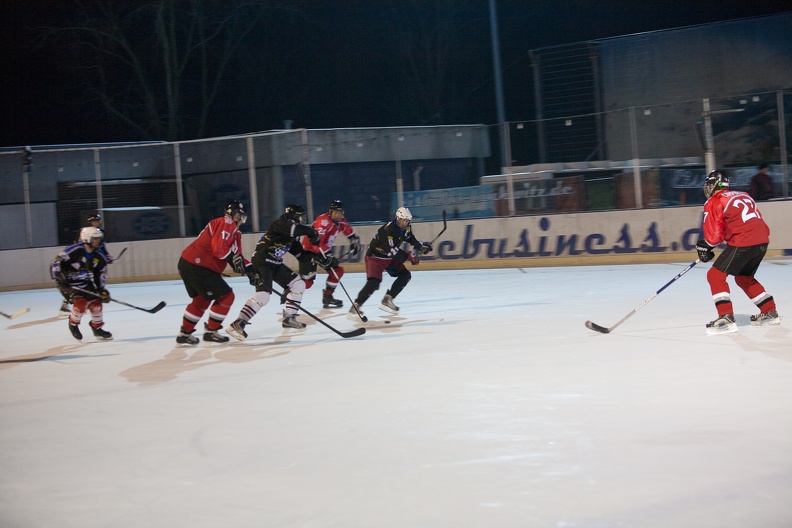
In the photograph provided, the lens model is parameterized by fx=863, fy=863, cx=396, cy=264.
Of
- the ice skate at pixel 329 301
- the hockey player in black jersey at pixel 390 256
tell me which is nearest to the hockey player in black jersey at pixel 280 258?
the hockey player in black jersey at pixel 390 256

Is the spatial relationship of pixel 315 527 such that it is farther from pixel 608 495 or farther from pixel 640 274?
pixel 640 274

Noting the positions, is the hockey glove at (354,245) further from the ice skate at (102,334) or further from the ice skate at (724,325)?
the ice skate at (724,325)

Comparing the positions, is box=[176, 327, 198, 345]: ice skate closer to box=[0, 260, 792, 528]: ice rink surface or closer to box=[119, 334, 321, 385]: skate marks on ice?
box=[119, 334, 321, 385]: skate marks on ice

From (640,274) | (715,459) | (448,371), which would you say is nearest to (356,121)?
(640,274)

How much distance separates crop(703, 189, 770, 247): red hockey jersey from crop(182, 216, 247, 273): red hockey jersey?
4101mm

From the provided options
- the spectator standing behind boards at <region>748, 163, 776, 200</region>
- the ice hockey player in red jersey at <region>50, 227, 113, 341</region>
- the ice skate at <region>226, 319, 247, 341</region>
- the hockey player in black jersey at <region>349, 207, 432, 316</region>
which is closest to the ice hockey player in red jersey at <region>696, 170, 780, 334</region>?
the hockey player in black jersey at <region>349, 207, 432, 316</region>

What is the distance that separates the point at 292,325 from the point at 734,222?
4.24 meters

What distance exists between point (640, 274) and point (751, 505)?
364 inches

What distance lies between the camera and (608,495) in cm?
336

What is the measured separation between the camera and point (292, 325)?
28.4 ft

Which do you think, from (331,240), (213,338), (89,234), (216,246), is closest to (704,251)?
(216,246)

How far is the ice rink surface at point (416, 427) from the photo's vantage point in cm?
336

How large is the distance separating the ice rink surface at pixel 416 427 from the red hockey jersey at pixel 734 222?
763 millimetres

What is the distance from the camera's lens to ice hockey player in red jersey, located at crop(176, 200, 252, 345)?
309 inches
